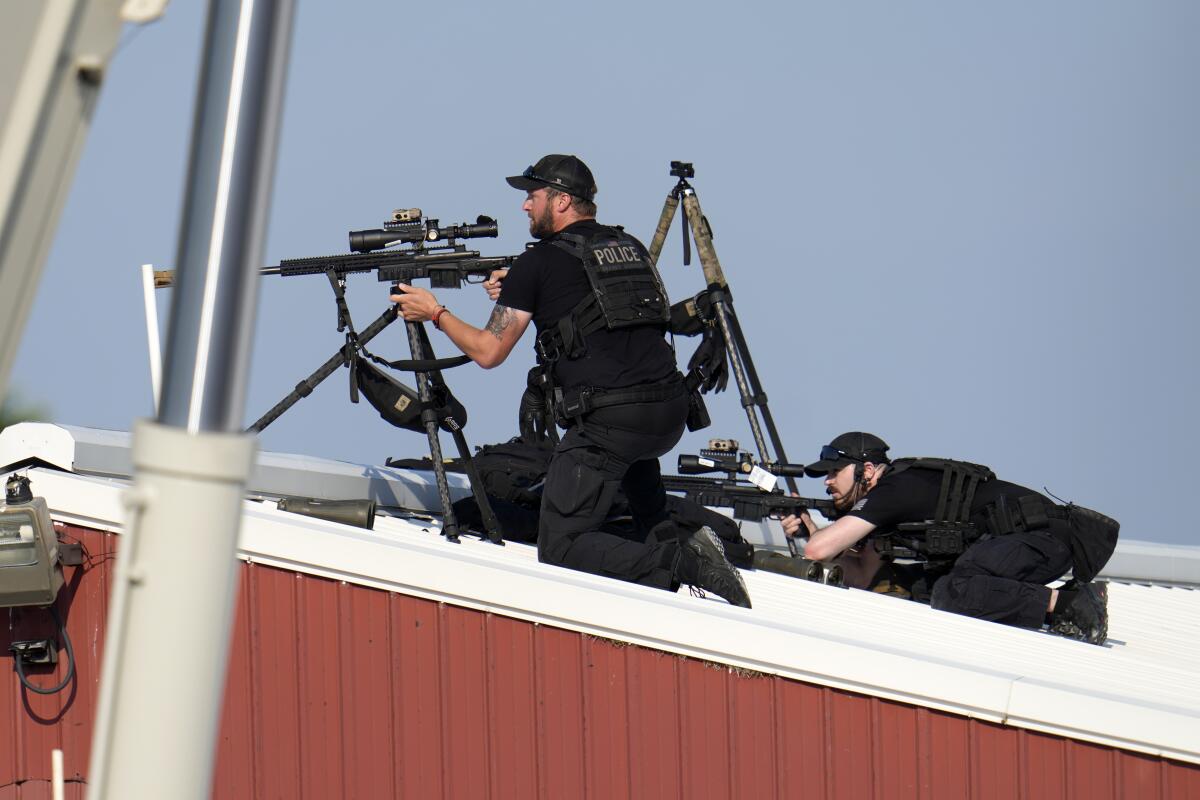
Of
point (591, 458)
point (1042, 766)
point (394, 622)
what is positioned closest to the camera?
point (1042, 766)

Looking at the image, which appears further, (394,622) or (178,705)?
(394,622)

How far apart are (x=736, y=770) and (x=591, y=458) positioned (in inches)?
65.4

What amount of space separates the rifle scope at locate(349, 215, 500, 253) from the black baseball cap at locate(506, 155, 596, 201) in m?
0.50

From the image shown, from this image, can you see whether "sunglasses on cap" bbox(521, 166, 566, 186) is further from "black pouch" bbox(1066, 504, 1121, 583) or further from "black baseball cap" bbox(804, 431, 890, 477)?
"black pouch" bbox(1066, 504, 1121, 583)

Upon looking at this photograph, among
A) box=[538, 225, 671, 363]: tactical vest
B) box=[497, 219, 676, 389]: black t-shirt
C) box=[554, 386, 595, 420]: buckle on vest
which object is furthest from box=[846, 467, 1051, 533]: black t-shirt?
box=[554, 386, 595, 420]: buckle on vest

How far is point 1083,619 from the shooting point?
300 inches

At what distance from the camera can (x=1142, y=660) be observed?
7.30 meters

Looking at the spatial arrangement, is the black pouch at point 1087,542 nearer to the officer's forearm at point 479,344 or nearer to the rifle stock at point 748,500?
the rifle stock at point 748,500

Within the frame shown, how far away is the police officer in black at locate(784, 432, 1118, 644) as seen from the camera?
25.1ft

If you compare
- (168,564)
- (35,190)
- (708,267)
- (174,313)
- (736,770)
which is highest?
(708,267)

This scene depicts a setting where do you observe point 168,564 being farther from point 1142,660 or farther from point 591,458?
point 1142,660

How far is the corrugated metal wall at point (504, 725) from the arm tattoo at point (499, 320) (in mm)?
1359

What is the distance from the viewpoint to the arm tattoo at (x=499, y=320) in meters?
7.10

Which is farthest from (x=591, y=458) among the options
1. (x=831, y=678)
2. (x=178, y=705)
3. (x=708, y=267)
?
(x=178, y=705)
